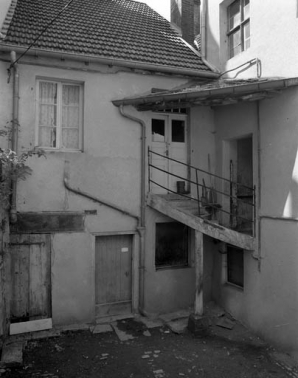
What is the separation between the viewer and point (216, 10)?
9.04 meters

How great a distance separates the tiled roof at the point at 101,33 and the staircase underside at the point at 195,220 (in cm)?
370

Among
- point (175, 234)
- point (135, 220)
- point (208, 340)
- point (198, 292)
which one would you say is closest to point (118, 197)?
point (135, 220)

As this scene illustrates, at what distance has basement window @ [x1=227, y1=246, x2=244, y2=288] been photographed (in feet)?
27.3

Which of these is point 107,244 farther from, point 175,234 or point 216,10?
point 216,10

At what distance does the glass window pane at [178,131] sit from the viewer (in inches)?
355

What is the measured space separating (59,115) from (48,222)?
2.63m

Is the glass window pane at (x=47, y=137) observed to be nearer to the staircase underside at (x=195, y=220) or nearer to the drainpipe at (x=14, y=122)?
the drainpipe at (x=14, y=122)

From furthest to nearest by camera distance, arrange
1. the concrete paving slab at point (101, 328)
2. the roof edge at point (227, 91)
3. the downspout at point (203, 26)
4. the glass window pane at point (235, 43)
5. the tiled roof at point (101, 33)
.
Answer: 1. the downspout at point (203, 26)
2. the glass window pane at point (235, 43)
3. the tiled roof at point (101, 33)
4. the concrete paving slab at point (101, 328)
5. the roof edge at point (227, 91)

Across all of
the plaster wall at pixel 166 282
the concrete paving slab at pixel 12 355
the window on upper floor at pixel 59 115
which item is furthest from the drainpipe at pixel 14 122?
the plaster wall at pixel 166 282

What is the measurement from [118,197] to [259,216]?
3419mm

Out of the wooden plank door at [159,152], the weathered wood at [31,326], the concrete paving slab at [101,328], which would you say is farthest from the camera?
the wooden plank door at [159,152]

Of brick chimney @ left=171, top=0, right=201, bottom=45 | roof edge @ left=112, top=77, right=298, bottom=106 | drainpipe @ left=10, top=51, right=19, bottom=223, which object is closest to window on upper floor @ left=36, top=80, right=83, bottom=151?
drainpipe @ left=10, top=51, right=19, bottom=223

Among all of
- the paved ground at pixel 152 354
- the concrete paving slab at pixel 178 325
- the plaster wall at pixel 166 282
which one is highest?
the plaster wall at pixel 166 282

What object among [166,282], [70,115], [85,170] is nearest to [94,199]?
[85,170]
